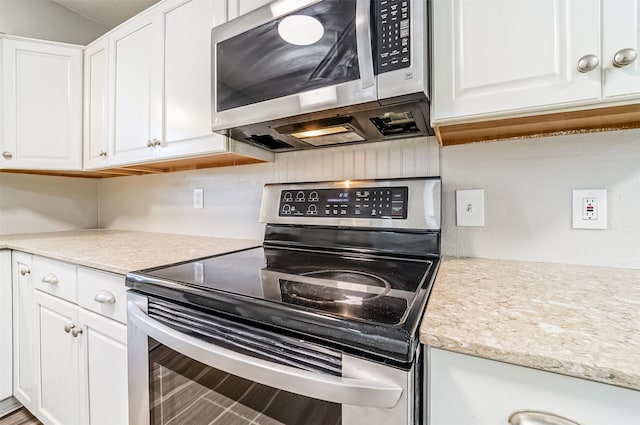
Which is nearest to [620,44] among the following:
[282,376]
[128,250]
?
[282,376]

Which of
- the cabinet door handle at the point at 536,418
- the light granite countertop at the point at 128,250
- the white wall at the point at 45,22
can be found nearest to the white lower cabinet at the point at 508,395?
the cabinet door handle at the point at 536,418

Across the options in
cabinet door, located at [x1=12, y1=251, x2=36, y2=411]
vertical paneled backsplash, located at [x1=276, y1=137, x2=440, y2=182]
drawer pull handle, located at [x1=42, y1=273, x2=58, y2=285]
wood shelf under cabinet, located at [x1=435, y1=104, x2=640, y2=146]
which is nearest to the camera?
wood shelf under cabinet, located at [x1=435, y1=104, x2=640, y2=146]

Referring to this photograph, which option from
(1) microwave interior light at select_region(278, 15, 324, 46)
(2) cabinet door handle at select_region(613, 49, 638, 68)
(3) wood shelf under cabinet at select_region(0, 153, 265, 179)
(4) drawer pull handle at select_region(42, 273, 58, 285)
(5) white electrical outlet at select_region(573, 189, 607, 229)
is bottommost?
(4) drawer pull handle at select_region(42, 273, 58, 285)

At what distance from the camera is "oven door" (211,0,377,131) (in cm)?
85

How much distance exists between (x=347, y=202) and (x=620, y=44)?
820 millimetres

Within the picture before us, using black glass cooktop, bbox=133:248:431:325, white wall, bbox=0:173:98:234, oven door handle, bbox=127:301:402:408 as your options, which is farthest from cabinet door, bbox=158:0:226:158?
white wall, bbox=0:173:98:234

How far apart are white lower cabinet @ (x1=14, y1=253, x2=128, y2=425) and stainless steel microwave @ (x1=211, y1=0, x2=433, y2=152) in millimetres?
770

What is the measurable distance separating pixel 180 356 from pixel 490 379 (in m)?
0.69

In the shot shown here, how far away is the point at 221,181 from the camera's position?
1652mm

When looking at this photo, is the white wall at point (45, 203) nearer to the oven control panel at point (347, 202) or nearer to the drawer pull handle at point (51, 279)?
the drawer pull handle at point (51, 279)

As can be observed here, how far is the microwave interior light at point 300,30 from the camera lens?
91 cm

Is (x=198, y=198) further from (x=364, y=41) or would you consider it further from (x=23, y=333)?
(x=364, y=41)

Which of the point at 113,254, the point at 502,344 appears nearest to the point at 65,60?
the point at 113,254

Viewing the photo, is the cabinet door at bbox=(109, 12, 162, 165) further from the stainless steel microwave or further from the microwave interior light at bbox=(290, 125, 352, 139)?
the microwave interior light at bbox=(290, 125, 352, 139)
